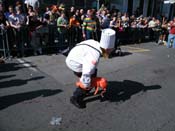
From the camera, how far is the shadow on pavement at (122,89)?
15.2 feet

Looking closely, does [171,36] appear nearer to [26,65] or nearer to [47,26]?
[47,26]

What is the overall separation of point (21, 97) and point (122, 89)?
2499 millimetres

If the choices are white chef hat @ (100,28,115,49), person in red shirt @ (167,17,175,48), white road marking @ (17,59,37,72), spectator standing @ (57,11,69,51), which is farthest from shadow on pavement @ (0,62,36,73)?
person in red shirt @ (167,17,175,48)

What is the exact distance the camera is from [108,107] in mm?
4211

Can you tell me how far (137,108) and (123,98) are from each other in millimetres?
513

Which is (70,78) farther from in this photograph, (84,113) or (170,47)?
(170,47)

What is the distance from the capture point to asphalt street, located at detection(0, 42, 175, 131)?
11.7ft

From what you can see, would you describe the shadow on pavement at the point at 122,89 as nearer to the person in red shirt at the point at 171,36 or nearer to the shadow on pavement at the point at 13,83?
the shadow on pavement at the point at 13,83

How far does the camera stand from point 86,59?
346 centimetres

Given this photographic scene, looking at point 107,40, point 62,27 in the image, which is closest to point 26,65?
point 62,27

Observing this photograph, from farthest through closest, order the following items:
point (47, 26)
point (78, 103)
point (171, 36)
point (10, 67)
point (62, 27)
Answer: point (171, 36) → point (62, 27) → point (47, 26) → point (10, 67) → point (78, 103)

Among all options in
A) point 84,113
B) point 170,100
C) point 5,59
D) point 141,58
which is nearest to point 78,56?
point 84,113

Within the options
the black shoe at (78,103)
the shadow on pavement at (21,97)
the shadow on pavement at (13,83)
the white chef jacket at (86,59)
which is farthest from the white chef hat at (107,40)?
Result: the shadow on pavement at (13,83)

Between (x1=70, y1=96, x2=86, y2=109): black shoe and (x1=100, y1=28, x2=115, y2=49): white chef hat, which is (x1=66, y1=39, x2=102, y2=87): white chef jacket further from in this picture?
(x1=70, y1=96, x2=86, y2=109): black shoe
